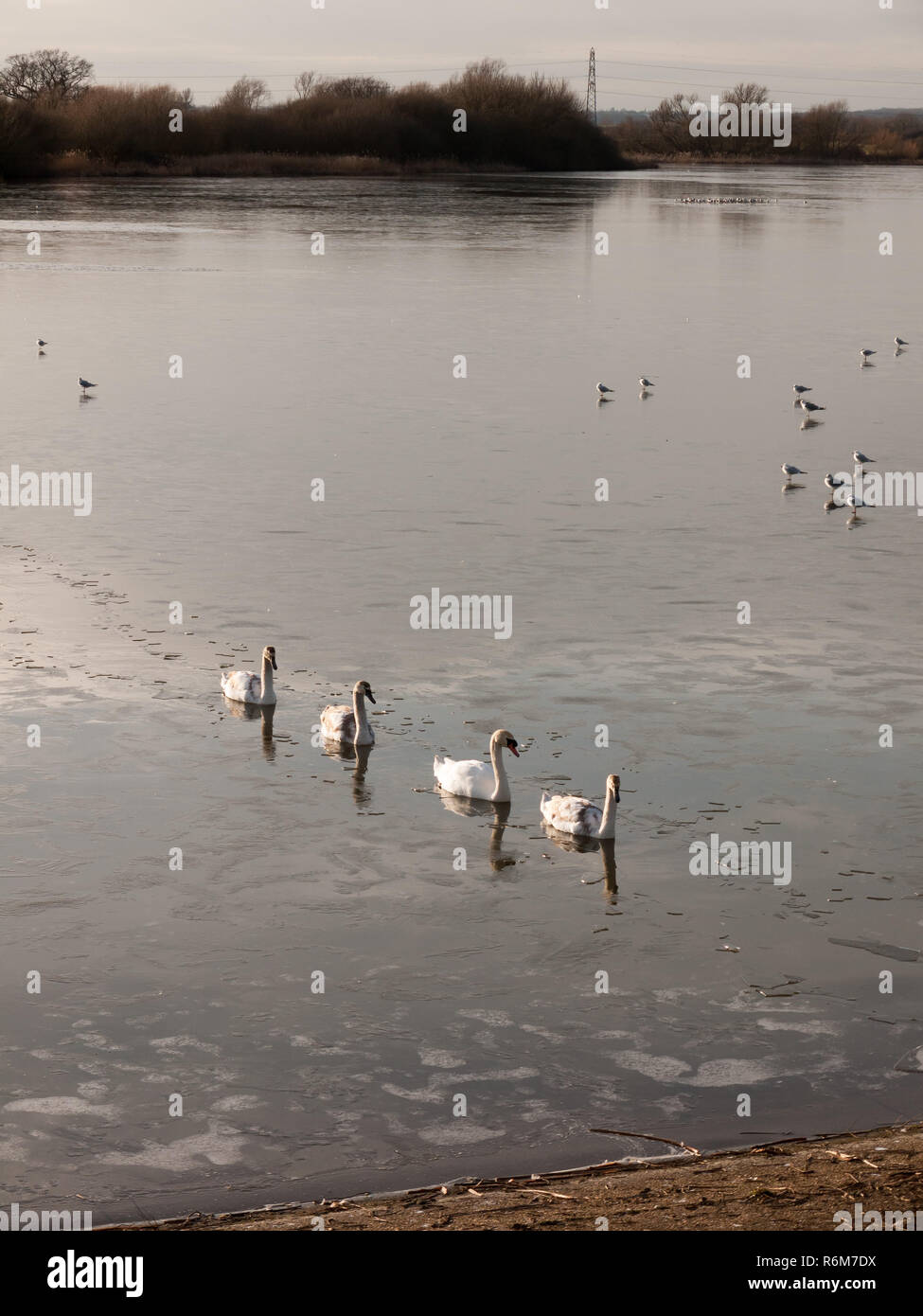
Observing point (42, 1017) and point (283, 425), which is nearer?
point (42, 1017)

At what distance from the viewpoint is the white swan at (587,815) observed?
9.93m

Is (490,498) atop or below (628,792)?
atop

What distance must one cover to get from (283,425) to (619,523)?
6.90 metres

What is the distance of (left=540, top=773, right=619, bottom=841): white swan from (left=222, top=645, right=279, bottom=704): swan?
9.08 ft

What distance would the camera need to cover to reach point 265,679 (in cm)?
1198

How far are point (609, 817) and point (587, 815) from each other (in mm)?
142

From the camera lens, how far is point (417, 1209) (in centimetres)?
623

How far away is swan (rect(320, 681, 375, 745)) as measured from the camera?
1130 cm

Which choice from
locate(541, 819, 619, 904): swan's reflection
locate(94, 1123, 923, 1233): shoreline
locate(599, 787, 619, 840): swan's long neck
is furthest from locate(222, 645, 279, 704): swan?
locate(94, 1123, 923, 1233): shoreline

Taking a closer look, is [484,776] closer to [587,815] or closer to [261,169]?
[587,815]

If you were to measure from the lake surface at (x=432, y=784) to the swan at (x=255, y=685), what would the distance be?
18 cm
